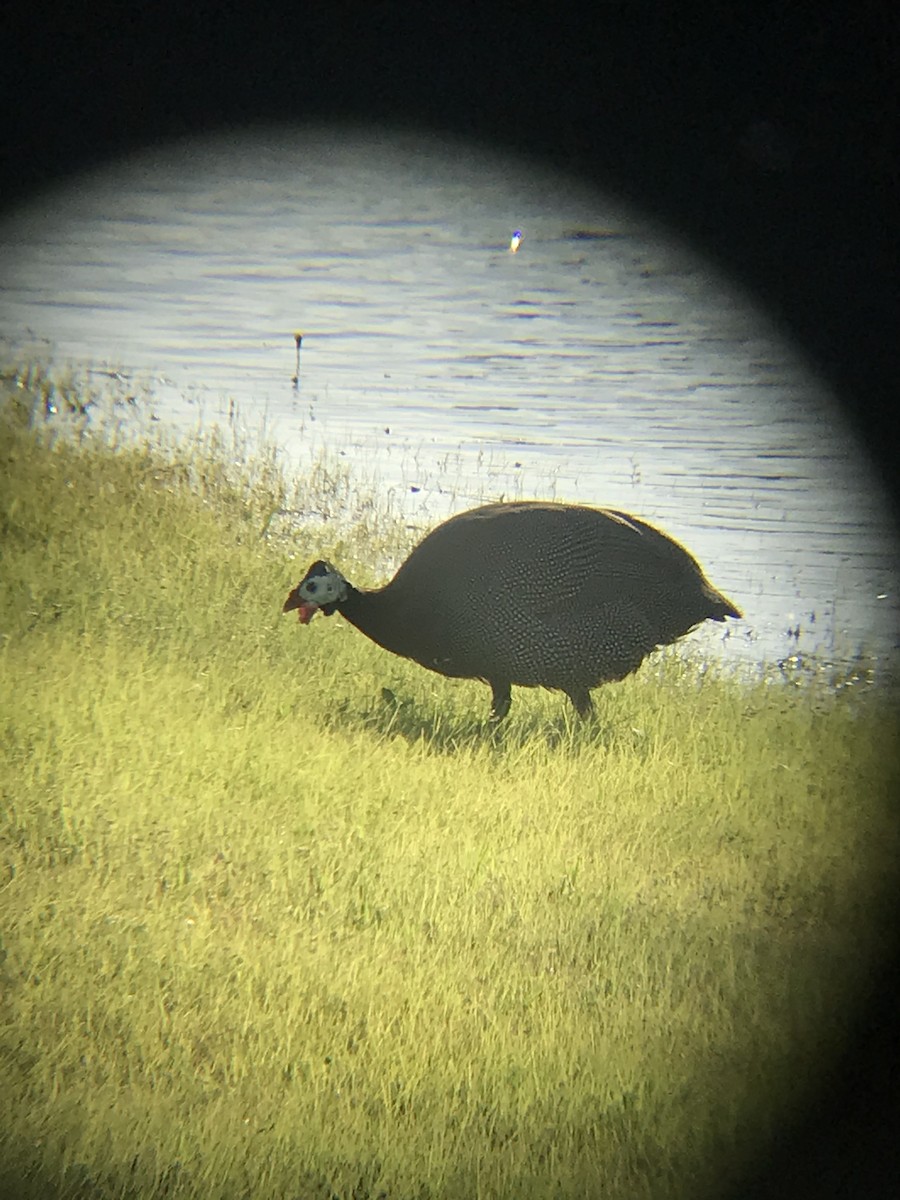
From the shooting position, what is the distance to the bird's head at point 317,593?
2311mm

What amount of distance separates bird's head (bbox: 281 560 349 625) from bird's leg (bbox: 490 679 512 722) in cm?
35

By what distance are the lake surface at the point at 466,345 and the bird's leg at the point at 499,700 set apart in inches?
14.4

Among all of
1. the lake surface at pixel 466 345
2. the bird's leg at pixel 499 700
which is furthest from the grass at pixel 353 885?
the lake surface at pixel 466 345

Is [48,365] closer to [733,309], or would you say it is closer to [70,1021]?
[70,1021]

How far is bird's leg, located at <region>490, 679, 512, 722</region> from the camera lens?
233 centimetres

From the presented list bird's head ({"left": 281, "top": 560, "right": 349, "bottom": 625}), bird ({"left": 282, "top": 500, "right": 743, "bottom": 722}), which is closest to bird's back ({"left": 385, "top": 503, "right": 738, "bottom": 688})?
bird ({"left": 282, "top": 500, "right": 743, "bottom": 722})

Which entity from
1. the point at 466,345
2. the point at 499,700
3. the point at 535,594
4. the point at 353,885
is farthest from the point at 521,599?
the point at 353,885

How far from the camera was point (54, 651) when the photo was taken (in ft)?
7.36

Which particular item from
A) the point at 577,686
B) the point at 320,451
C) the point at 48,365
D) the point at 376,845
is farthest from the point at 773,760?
the point at 48,365

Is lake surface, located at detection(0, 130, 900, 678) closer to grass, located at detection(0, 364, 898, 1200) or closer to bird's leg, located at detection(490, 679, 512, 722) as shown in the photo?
grass, located at detection(0, 364, 898, 1200)

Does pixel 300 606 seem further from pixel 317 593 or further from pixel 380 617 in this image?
pixel 380 617

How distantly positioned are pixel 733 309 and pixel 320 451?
86 cm

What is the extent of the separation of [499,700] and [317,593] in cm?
41

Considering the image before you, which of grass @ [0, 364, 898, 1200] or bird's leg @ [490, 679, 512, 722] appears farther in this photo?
bird's leg @ [490, 679, 512, 722]
